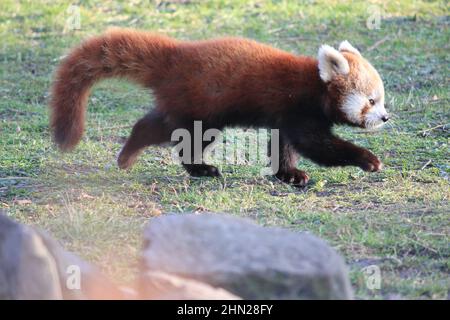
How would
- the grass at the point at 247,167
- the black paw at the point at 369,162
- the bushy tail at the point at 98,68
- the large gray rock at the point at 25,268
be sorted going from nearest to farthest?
the large gray rock at the point at 25,268 → the grass at the point at 247,167 → the black paw at the point at 369,162 → the bushy tail at the point at 98,68

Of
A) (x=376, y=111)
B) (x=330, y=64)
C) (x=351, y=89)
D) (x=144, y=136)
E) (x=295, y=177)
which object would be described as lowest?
(x=295, y=177)

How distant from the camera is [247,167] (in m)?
7.00

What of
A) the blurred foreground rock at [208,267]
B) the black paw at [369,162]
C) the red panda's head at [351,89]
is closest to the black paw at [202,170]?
the red panda's head at [351,89]

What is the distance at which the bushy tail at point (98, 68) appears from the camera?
21.0ft

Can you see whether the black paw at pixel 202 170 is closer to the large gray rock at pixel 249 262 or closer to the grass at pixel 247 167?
the grass at pixel 247 167

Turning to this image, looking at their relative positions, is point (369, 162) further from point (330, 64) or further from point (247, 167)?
point (247, 167)

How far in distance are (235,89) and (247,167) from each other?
0.93 metres

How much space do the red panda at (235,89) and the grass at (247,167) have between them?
39 cm

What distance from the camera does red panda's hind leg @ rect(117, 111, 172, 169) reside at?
259 inches

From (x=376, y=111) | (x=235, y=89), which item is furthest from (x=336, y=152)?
(x=235, y=89)

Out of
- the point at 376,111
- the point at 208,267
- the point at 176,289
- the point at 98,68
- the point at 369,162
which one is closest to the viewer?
the point at 176,289

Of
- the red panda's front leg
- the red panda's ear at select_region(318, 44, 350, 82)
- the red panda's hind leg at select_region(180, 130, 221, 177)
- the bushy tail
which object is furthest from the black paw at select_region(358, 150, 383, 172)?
the bushy tail

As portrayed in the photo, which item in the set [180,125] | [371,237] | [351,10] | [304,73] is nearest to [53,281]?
[371,237]

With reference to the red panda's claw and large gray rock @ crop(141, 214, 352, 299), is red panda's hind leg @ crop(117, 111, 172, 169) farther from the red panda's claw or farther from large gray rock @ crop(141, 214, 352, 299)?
large gray rock @ crop(141, 214, 352, 299)
